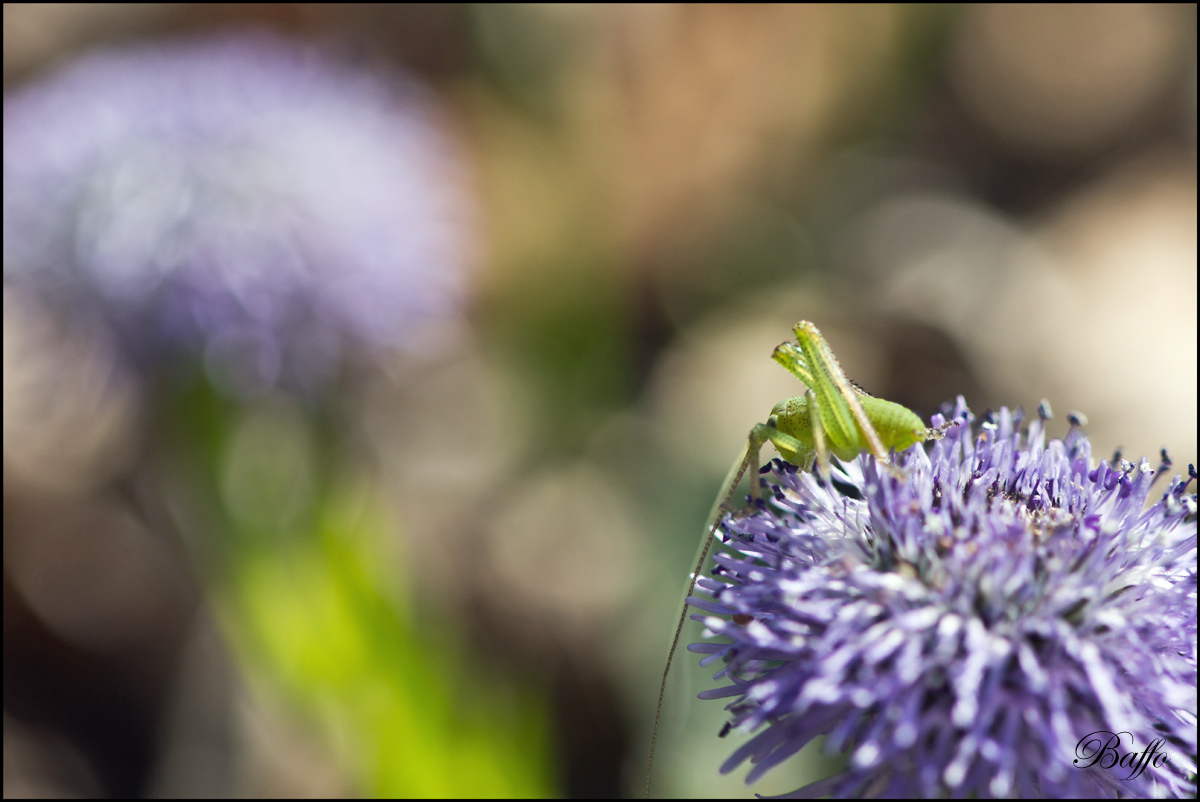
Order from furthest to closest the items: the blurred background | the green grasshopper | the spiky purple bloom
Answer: the blurred background → the green grasshopper → the spiky purple bloom

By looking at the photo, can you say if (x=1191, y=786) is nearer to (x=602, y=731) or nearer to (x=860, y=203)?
(x=602, y=731)

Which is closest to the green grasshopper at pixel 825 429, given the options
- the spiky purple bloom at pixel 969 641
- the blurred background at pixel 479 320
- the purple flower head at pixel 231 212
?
the spiky purple bloom at pixel 969 641

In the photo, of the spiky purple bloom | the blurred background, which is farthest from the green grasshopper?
the blurred background

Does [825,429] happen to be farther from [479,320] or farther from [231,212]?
[479,320]

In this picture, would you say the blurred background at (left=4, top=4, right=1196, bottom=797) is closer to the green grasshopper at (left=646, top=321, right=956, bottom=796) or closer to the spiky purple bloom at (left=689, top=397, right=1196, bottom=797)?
the green grasshopper at (left=646, top=321, right=956, bottom=796)

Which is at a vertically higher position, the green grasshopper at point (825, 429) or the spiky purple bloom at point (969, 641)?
the green grasshopper at point (825, 429)

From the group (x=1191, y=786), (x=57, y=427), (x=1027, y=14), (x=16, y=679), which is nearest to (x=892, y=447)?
(x=1191, y=786)

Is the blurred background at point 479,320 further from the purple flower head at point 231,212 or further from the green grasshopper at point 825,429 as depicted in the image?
the green grasshopper at point 825,429
